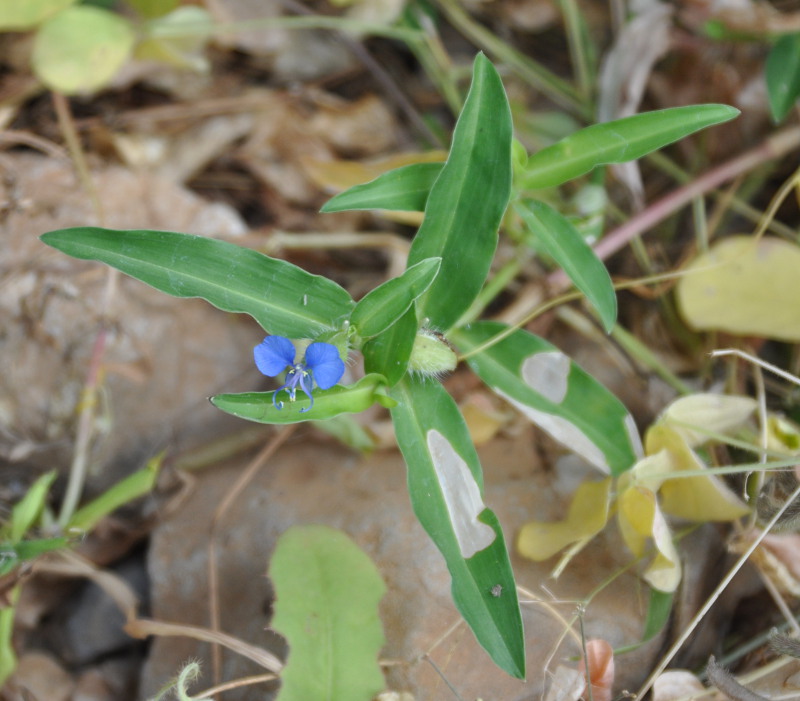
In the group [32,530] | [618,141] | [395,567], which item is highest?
[618,141]

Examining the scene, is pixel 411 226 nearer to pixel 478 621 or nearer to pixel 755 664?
pixel 478 621

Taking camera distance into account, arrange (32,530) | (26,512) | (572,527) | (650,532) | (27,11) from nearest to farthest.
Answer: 1. (650,532)
2. (572,527)
3. (26,512)
4. (32,530)
5. (27,11)

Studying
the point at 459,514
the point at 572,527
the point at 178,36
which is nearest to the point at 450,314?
the point at 459,514

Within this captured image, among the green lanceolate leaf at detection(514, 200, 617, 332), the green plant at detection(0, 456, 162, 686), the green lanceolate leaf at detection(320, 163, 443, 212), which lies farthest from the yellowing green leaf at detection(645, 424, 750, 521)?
the green plant at detection(0, 456, 162, 686)

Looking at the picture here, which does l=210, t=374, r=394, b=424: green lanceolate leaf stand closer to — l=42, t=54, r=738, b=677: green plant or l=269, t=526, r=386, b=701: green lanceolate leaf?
l=42, t=54, r=738, b=677: green plant

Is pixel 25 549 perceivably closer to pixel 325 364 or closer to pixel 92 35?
pixel 325 364

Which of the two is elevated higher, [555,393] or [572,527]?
[555,393]
